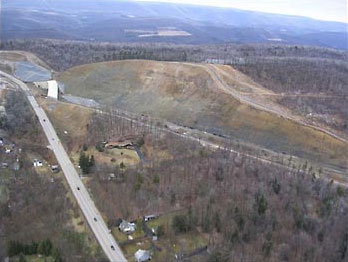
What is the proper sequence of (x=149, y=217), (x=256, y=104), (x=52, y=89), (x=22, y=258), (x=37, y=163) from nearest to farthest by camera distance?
(x=22, y=258) < (x=149, y=217) < (x=37, y=163) < (x=256, y=104) < (x=52, y=89)

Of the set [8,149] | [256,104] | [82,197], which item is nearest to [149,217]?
[82,197]

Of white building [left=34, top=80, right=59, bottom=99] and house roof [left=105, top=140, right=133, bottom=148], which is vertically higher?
white building [left=34, top=80, right=59, bottom=99]

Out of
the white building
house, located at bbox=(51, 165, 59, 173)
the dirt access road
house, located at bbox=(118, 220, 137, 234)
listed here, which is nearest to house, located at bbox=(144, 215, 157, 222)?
house, located at bbox=(118, 220, 137, 234)

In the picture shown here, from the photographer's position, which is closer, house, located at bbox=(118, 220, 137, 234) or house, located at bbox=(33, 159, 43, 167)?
house, located at bbox=(118, 220, 137, 234)

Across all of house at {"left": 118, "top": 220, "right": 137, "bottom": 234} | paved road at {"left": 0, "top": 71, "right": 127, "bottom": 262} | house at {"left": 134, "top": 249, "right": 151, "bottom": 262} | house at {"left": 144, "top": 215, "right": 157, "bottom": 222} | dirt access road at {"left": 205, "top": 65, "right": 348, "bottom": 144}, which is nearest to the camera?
house at {"left": 134, "top": 249, "right": 151, "bottom": 262}

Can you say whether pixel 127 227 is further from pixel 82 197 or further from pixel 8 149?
pixel 8 149

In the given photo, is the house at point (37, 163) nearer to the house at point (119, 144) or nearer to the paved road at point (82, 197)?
the paved road at point (82, 197)

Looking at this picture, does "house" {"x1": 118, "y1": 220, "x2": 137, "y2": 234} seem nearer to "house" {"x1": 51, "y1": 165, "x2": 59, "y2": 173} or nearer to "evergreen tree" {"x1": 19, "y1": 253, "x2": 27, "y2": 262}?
"evergreen tree" {"x1": 19, "y1": 253, "x2": 27, "y2": 262}
